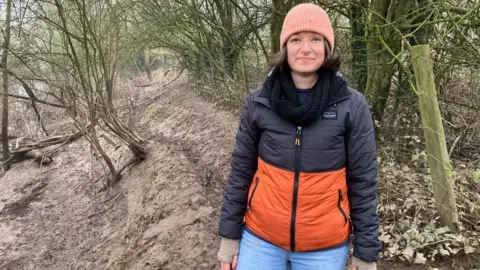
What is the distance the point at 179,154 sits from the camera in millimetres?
8133

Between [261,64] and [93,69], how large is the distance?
545cm

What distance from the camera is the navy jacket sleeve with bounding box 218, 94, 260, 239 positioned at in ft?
7.26

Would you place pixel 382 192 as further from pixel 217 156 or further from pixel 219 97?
pixel 219 97

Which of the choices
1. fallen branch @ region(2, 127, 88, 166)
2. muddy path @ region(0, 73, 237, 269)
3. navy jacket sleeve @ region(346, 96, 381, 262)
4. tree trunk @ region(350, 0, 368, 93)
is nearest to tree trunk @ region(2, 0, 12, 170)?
fallen branch @ region(2, 127, 88, 166)

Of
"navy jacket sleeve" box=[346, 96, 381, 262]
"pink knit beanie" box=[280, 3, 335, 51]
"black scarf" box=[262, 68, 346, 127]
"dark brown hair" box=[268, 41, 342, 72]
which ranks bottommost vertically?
"navy jacket sleeve" box=[346, 96, 381, 262]

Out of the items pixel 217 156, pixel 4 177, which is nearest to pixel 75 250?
pixel 217 156

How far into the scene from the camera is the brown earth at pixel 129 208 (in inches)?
191

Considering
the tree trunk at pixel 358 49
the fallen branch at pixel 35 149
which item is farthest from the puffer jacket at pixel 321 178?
the fallen branch at pixel 35 149

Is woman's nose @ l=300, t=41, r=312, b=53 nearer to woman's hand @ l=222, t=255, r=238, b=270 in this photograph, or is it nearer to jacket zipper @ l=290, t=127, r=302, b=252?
jacket zipper @ l=290, t=127, r=302, b=252

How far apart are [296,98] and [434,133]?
207cm

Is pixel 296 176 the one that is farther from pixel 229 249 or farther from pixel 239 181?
pixel 229 249

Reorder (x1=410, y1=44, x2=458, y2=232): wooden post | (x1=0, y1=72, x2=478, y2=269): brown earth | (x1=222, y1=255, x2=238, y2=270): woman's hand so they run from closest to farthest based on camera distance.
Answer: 1. (x1=222, y1=255, x2=238, y2=270): woman's hand
2. (x1=410, y1=44, x2=458, y2=232): wooden post
3. (x1=0, y1=72, x2=478, y2=269): brown earth

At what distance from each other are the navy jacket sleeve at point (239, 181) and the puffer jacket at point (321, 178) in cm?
8

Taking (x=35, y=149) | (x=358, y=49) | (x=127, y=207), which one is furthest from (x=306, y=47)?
(x=35, y=149)
